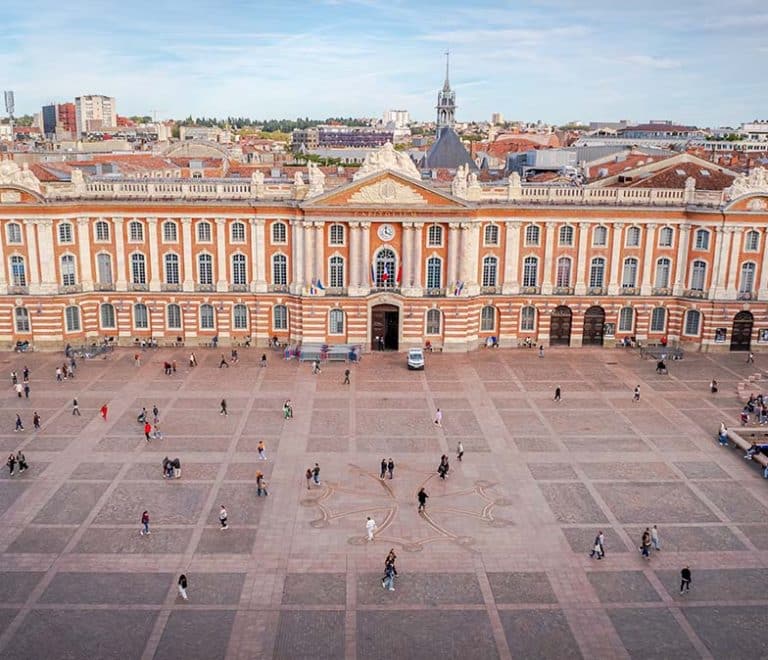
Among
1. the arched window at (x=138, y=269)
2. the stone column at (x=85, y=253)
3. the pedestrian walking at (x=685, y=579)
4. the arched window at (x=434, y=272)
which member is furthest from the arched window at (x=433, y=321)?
the pedestrian walking at (x=685, y=579)

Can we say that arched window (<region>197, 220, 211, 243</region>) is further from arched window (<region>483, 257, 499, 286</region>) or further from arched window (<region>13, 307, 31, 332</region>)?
arched window (<region>483, 257, 499, 286</region>)

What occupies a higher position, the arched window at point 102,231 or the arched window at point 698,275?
the arched window at point 102,231

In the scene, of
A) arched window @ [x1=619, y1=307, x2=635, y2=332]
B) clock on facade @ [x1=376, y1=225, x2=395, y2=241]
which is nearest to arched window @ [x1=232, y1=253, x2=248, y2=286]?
clock on facade @ [x1=376, y1=225, x2=395, y2=241]

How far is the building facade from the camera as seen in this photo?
75.8 m

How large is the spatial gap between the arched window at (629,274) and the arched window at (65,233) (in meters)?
53.9

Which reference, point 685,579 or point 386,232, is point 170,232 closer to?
point 386,232

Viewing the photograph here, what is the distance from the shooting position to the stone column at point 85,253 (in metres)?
77.1

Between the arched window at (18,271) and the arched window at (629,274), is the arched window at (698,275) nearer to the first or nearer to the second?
the arched window at (629,274)

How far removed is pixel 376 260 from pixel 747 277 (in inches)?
1416

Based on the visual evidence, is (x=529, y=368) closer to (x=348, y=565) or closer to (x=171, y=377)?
(x=171, y=377)

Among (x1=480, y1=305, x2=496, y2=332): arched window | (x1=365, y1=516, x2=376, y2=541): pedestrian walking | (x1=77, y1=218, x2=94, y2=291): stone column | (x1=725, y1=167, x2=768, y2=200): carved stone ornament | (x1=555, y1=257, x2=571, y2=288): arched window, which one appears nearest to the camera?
(x1=365, y1=516, x2=376, y2=541): pedestrian walking

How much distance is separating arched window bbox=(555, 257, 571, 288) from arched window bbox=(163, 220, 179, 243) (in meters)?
37.4

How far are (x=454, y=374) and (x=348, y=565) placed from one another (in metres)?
34.1

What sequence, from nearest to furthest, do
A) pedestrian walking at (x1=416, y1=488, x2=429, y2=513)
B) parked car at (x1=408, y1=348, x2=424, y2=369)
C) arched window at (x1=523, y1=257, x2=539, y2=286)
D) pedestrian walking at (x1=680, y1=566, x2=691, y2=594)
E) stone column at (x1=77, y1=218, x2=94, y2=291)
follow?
pedestrian walking at (x1=680, y1=566, x2=691, y2=594) → pedestrian walking at (x1=416, y1=488, x2=429, y2=513) → parked car at (x1=408, y1=348, x2=424, y2=369) → stone column at (x1=77, y1=218, x2=94, y2=291) → arched window at (x1=523, y1=257, x2=539, y2=286)
